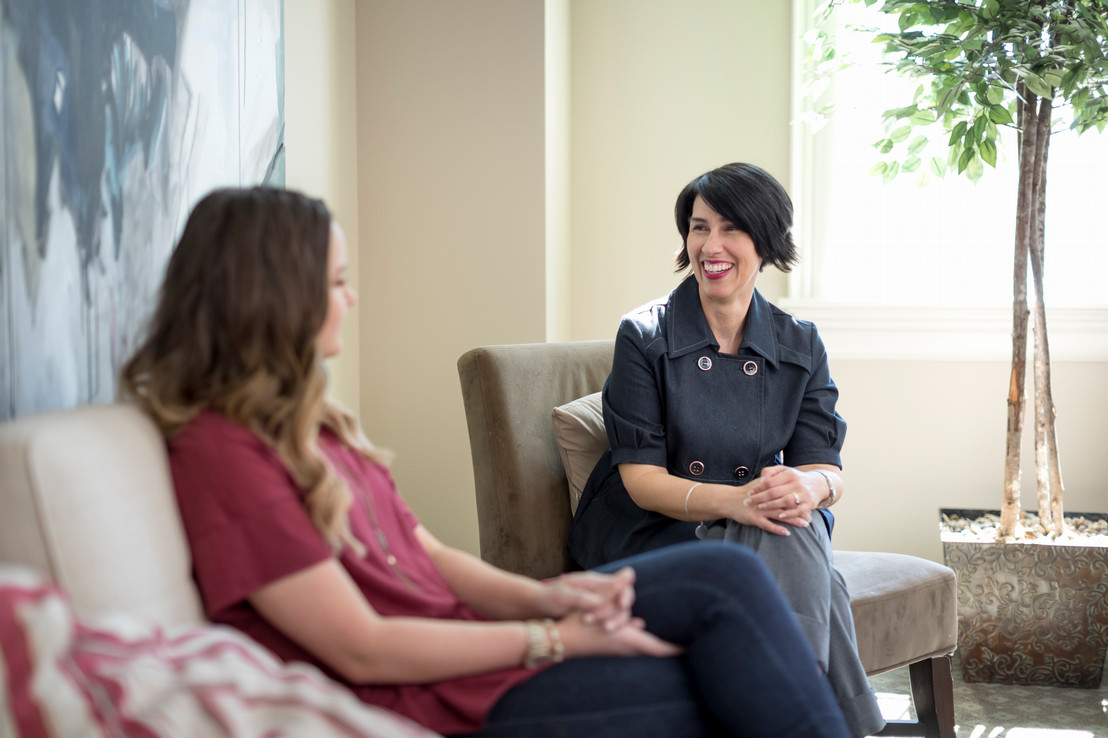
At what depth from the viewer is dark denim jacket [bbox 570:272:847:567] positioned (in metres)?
1.78

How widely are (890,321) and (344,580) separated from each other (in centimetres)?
246

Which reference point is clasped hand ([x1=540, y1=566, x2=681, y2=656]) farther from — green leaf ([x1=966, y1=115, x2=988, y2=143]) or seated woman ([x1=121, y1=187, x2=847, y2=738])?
green leaf ([x1=966, y1=115, x2=988, y2=143])

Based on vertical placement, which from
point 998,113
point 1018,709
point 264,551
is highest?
point 998,113

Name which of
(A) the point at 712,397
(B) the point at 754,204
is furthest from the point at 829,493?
(B) the point at 754,204

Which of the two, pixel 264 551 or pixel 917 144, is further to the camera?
pixel 917 144

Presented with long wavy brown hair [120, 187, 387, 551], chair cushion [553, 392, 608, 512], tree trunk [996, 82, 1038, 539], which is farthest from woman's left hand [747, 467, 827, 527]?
tree trunk [996, 82, 1038, 539]

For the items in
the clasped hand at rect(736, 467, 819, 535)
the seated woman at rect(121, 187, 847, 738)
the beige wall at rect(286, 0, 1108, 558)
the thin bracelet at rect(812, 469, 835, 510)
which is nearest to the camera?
the seated woman at rect(121, 187, 847, 738)

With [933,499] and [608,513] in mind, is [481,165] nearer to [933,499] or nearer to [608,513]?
[608,513]

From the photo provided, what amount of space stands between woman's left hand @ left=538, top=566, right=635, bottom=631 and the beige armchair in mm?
728

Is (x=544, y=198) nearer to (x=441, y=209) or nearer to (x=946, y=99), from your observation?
(x=441, y=209)

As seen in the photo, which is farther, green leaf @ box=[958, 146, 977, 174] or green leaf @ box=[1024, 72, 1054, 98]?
green leaf @ box=[958, 146, 977, 174]

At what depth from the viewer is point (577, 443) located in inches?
75.0

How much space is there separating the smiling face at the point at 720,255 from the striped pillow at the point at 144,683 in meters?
1.16

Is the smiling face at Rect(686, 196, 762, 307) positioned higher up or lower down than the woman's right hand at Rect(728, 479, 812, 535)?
higher up
